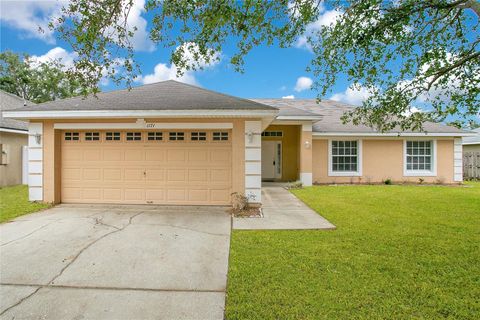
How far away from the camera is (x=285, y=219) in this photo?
22.0 ft

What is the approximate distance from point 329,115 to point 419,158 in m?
5.32

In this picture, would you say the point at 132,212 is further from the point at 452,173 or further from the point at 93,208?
the point at 452,173

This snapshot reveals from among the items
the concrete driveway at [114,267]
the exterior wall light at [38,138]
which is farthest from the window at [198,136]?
the exterior wall light at [38,138]

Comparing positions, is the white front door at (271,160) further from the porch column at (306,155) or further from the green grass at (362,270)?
the green grass at (362,270)

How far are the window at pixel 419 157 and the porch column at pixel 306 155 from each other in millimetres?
5608

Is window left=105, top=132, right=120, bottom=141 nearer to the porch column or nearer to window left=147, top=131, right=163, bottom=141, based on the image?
window left=147, top=131, right=163, bottom=141

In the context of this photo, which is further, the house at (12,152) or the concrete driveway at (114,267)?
the house at (12,152)

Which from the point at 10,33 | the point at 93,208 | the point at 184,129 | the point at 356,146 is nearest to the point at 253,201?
the point at 184,129

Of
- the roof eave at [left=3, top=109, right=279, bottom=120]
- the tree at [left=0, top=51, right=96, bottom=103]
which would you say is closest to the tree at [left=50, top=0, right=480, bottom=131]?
the roof eave at [left=3, top=109, right=279, bottom=120]

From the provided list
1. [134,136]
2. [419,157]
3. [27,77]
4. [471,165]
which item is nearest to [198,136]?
[134,136]

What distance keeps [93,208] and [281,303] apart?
6829mm

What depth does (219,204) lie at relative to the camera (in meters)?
8.12

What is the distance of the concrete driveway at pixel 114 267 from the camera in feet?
9.93

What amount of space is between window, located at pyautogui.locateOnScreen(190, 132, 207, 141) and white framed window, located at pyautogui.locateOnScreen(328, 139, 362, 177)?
839cm
